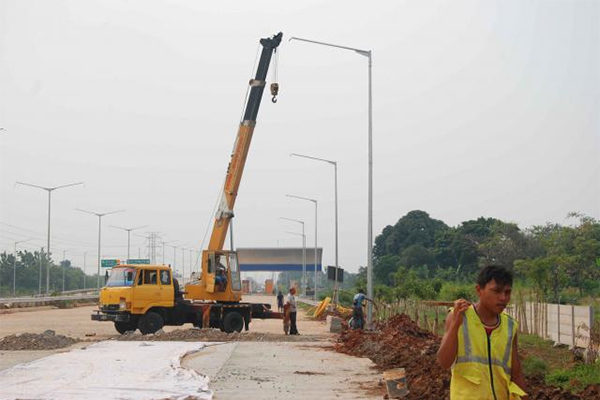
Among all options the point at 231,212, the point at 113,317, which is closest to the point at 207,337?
the point at 113,317

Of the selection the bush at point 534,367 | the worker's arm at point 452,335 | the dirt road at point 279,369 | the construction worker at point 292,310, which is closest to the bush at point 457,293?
the construction worker at point 292,310

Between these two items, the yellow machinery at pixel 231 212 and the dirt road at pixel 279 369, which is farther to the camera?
the yellow machinery at pixel 231 212

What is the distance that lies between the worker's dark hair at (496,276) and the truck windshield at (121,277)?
2688 cm

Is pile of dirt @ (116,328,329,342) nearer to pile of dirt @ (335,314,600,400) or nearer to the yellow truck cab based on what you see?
the yellow truck cab

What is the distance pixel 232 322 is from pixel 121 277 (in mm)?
4074

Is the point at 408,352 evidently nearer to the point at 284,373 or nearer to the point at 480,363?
the point at 284,373

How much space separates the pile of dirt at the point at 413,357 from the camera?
13.8m

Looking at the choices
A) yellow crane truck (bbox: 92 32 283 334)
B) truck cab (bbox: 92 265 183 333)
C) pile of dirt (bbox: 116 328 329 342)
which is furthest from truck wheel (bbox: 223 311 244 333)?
pile of dirt (bbox: 116 328 329 342)

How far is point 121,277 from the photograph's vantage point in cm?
3256

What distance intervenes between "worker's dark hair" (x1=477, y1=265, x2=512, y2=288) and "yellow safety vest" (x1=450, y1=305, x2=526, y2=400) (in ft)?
0.64

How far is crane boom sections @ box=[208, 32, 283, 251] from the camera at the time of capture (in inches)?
1332

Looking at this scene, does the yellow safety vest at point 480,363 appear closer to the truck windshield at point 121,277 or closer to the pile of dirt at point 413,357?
the pile of dirt at point 413,357

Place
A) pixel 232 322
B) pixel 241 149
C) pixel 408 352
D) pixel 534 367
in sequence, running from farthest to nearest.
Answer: pixel 241 149 → pixel 232 322 → pixel 408 352 → pixel 534 367

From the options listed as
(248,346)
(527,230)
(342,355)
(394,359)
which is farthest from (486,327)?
(527,230)
